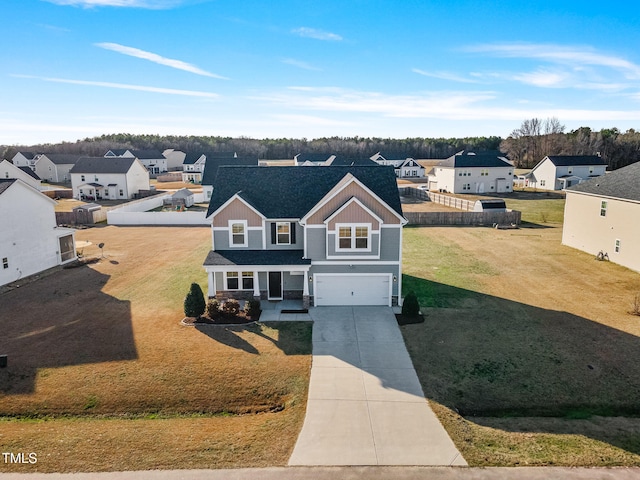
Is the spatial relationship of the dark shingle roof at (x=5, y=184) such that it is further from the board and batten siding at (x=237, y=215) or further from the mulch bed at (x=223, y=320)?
the mulch bed at (x=223, y=320)

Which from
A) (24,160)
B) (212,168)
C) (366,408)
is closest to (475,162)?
(212,168)

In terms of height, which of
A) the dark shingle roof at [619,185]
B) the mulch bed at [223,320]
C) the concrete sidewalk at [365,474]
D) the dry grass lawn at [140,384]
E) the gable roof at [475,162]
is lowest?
the concrete sidewalk at [365,474]

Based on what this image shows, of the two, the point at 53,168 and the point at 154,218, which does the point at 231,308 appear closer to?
the point at 154,218

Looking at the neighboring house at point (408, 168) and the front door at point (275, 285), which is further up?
the neighboring house at point (408, 168)

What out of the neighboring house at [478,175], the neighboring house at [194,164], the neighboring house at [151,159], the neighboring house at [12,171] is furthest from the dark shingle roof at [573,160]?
the neighboring house at [151,159]

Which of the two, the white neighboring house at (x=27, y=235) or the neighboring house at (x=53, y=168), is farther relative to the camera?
the neighboring house at (x=53, y=168)

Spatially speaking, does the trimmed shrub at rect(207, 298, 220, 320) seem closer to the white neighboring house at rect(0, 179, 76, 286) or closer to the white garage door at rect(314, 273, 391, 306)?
the white garage door at rect(314, 273, 391, 306)

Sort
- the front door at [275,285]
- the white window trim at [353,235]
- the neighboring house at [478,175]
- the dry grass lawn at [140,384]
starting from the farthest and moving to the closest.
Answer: the neighboring house at [478,175], the front door at [275,285], the white window trim at [353,235], the dry grass lawn at [140,384]
